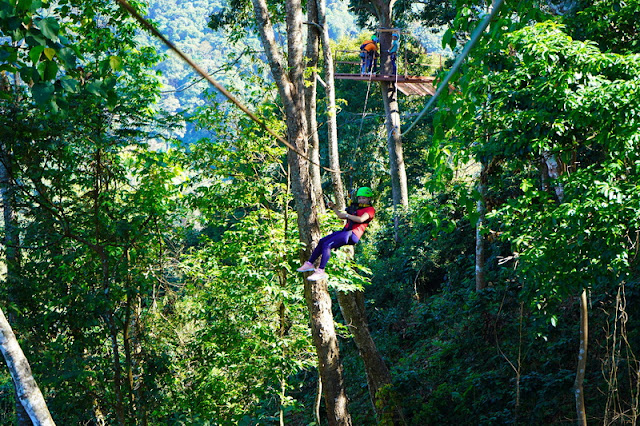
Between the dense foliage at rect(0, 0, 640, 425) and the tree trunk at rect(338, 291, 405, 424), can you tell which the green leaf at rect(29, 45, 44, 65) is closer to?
the dense foliage at rect(0, 0, 640, 425)

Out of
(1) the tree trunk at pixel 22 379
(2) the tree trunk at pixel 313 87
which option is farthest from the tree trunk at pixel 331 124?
(1) the tree trunk at pixel 22 379

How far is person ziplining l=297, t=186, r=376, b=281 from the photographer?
18.8ft

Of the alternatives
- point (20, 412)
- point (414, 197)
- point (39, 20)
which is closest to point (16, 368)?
point (39, 20)

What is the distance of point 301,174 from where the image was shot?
5906 mm

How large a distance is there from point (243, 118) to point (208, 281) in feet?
7.60

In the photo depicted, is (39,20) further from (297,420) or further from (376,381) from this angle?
(297,420)

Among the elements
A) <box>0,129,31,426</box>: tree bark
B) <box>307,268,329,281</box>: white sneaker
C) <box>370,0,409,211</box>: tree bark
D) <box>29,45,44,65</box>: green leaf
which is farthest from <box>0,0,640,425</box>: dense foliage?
<box>370,0,409,211</box>: tree bark

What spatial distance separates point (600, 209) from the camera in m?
4.31

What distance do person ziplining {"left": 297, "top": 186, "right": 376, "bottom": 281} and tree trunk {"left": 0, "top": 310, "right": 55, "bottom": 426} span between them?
2491mm

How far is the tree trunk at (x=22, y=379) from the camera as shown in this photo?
4645mm

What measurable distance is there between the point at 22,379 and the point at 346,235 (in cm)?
313

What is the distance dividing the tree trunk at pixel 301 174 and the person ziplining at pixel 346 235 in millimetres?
221

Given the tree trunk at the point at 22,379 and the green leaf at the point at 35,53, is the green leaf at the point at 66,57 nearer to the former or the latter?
the green leaf at the point at 35,53

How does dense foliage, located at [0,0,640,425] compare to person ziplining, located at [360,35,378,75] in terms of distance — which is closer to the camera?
dense foliage, located at [0,0,640,425]
